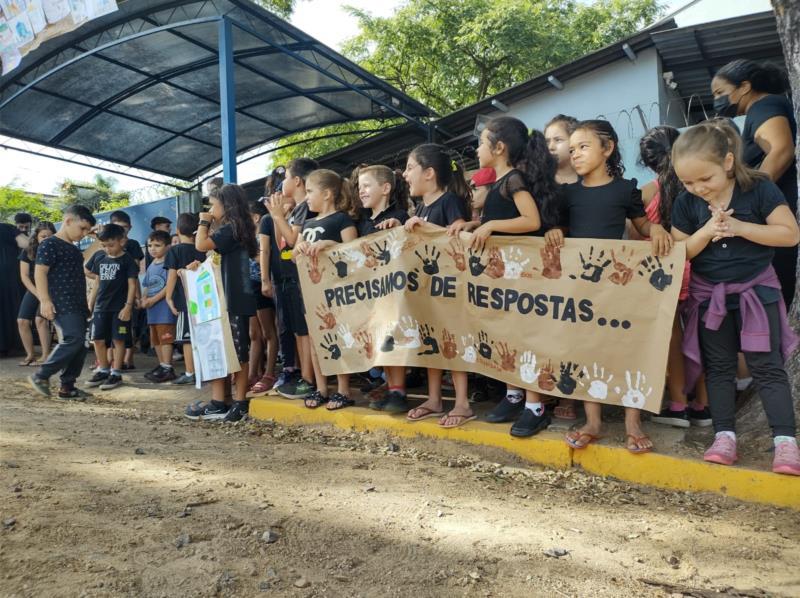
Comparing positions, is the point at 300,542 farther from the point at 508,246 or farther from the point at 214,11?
the point at 214,11

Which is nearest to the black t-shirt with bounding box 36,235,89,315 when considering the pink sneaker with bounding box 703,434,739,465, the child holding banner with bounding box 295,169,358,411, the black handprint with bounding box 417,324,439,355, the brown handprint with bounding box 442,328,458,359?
the child holding banner with bounding box 295,169,358,411

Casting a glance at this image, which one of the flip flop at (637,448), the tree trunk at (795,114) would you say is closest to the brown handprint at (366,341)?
the flip flop at (637,448)

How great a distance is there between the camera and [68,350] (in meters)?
5.70

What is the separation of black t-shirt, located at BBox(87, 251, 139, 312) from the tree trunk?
243 inches

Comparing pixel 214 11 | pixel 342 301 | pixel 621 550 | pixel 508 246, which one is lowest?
pixel 621 550

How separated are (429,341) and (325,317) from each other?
36.6 inches

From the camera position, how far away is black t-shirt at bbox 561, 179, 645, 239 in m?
3.34

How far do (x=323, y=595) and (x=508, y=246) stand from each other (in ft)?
7.79

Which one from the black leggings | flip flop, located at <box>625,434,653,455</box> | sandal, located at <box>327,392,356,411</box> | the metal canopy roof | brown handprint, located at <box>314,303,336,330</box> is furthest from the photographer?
the metal canopy roof

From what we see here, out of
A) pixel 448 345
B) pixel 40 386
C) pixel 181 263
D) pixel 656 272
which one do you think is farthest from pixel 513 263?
pixel 40 386

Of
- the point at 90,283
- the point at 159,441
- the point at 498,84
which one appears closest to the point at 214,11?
the point at 90,283

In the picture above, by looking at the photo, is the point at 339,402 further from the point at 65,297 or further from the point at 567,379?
the point at 65,297

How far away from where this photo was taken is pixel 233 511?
251cm

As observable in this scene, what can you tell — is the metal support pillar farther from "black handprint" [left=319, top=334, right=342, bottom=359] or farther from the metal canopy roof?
"black handprint" [left=319, top=334, right=342, bottom=359]
